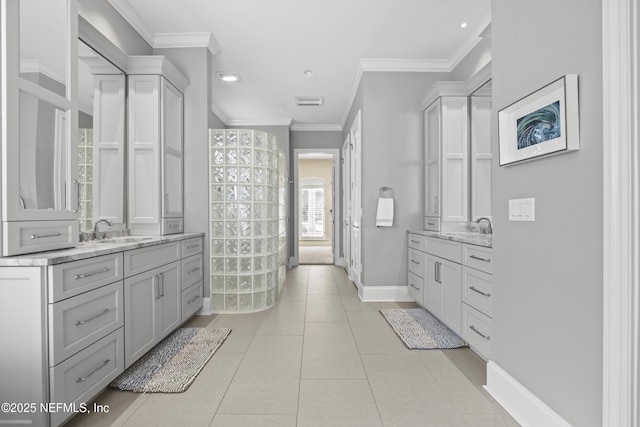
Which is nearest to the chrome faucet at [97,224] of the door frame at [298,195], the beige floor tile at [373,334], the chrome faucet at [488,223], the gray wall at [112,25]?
the gray wall at [112,25]

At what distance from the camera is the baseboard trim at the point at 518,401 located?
4.93 ft

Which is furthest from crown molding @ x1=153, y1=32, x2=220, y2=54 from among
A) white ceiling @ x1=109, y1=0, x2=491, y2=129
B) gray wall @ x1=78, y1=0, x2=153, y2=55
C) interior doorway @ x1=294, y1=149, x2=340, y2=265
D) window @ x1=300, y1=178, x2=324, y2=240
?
window @ x1=300, y1=178, x2=324, y2=240

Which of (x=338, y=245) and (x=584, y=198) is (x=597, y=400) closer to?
(x=584, y=198)

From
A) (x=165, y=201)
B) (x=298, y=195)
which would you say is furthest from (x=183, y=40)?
(x=298, y=195)

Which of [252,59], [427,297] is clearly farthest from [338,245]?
[252,59]

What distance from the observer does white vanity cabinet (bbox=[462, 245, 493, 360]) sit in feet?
7.20

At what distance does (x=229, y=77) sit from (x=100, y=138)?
2.13 meters

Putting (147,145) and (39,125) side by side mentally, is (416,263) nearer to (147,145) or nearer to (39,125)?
(147,145)

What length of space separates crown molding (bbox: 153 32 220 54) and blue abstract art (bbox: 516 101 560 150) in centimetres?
300

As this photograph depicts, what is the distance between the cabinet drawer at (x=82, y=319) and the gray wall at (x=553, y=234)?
2.17 meters

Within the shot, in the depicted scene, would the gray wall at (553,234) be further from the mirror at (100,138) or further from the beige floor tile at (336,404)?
the mirror at (100,138)

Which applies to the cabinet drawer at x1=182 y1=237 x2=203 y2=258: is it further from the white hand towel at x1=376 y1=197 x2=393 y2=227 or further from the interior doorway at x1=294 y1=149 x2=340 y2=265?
the interior doorway at x1=294 y1=149 x2=340 y2=265

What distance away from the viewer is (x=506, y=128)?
181cm

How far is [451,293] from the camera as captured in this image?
2.76 m
